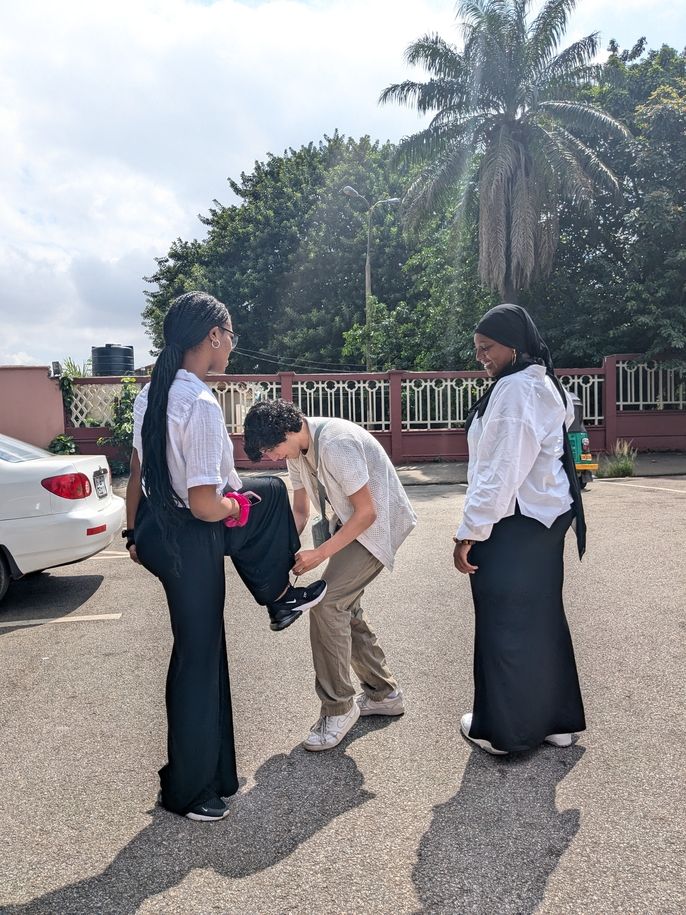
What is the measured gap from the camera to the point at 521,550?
2998 mm

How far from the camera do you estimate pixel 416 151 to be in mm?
19859

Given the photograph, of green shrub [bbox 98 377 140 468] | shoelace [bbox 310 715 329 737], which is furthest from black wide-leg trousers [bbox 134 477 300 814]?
green shrub [bbox 98 377 140 468]

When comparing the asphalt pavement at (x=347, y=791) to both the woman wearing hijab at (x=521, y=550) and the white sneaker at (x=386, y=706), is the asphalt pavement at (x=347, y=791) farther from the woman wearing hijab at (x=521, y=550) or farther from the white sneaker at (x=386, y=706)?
the woman wearing hijab at (x=521, y=550)

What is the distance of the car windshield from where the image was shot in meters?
5.66

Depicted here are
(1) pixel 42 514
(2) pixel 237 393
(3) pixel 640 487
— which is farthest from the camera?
(2) pixel 237 393

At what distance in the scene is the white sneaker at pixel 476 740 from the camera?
10.2ft

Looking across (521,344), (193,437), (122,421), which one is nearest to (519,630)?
(521,344)

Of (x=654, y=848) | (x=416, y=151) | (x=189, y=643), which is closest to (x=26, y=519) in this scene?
(x=189, y=643)

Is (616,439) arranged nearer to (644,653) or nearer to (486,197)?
(486,197)

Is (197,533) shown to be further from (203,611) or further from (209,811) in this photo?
(209,811)

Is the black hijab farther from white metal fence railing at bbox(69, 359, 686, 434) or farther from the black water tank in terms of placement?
the black water tank

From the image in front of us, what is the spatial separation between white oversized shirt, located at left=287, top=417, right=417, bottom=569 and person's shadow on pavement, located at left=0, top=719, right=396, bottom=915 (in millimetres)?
896

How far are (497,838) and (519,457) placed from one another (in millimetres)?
1308

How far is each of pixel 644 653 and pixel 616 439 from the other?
13406 mm
